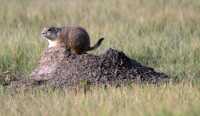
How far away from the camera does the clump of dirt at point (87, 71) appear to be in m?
10.5

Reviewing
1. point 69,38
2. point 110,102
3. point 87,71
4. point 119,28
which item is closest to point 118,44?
point 119,28

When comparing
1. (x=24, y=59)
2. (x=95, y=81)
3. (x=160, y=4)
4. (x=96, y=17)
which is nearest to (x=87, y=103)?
(x=95, y=81)

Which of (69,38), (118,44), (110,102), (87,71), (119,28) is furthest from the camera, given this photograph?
(119,28)

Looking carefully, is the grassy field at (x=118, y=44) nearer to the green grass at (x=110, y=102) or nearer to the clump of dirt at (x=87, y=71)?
the green grass at (x=110, y=102)

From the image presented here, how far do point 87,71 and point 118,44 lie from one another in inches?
127

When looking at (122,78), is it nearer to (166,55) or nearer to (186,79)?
(186,79)

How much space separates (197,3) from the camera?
1834 centimetres

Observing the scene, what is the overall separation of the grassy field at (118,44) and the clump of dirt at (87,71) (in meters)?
0.68

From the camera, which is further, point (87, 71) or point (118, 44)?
point (118, 44)

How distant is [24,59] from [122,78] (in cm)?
273

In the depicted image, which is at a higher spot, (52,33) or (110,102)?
(52,33)

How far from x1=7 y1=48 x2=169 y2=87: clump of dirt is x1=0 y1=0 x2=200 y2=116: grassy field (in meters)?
0.68

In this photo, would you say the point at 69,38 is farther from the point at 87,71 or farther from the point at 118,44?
the point at 118,44

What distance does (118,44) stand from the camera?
13.9 m
